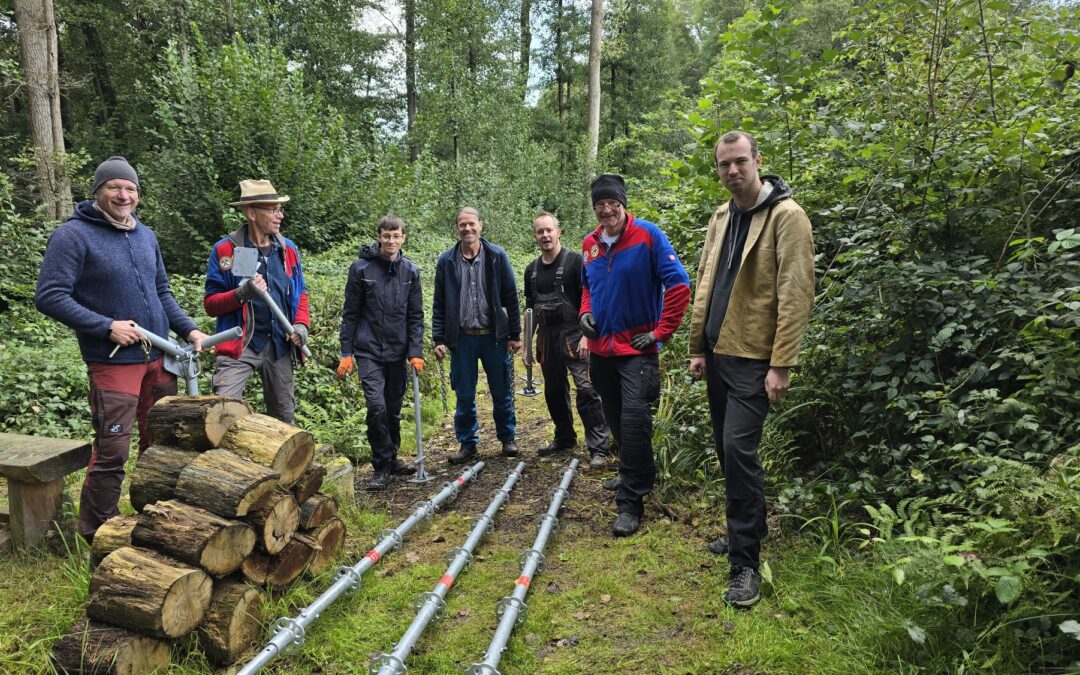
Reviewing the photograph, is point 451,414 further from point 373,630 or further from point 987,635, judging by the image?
point 987,635

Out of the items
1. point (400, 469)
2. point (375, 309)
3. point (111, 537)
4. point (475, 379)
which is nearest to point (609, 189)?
point (375, 309)

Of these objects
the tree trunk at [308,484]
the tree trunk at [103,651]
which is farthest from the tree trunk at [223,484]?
the tree trunk at [103,651]

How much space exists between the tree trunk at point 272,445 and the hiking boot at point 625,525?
2111 millimetres

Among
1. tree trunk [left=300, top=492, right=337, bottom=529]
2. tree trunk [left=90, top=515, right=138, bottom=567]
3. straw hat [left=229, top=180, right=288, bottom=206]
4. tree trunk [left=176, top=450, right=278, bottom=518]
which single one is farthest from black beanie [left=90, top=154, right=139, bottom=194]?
tree trunk [left=300, top=492, right=337, bottom=529]

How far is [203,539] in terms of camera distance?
2.80 metres

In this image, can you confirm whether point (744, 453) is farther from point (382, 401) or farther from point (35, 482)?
point (35, 482)

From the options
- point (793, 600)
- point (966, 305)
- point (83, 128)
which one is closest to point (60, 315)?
point (793, 600)

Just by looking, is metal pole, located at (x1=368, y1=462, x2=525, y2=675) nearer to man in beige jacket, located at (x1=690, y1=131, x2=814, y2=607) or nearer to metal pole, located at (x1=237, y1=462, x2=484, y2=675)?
metal pole, located at (x1=237, y1=462, x2=484, y2=675)

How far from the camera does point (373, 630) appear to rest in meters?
3.21

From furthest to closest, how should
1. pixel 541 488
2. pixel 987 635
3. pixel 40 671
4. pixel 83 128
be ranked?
pixel 83 128 → pixel 541 488 → pixel 40 671 → pixel 987 635

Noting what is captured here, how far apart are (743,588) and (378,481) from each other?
3.37 meters

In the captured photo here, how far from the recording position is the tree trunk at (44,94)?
1015 centimetres

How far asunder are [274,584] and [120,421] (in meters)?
1.40

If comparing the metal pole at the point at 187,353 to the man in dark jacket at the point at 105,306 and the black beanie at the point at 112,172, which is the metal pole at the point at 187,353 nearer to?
the man in dark jacket at the point at 105,306
